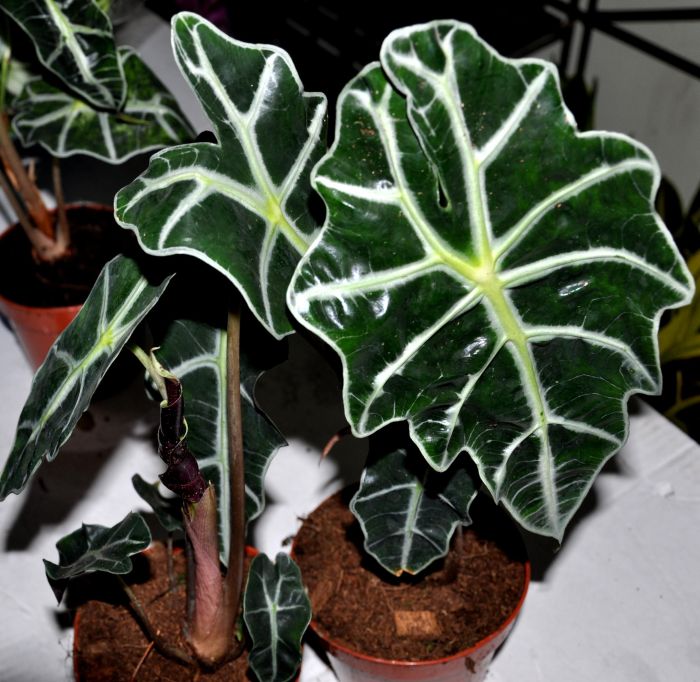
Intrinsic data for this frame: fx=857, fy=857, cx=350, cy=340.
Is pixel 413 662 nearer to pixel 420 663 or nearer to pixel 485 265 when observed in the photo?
pixel 420 663

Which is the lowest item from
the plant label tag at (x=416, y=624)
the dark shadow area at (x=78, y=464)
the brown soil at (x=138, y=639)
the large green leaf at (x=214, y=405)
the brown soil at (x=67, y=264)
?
the dark shadow area at (x=78, y=464)

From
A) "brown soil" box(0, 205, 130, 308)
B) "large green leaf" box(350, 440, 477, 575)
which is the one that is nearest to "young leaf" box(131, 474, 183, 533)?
"large green leaf" box(350, 440, 477, 575)

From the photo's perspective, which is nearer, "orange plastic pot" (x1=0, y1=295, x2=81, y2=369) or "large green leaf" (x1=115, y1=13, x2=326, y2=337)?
"large green leaf" (x1=115, y1=13, x2=326, y2=337)

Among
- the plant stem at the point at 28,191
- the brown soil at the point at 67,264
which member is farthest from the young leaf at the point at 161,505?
the plant stem at the point at 28,191

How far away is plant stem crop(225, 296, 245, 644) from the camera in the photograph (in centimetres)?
87

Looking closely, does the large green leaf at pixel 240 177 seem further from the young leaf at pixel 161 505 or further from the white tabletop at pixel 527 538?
the white tabletop at pixel 527 538

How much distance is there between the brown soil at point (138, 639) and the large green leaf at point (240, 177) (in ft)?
1.75

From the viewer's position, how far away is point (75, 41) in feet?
4.16

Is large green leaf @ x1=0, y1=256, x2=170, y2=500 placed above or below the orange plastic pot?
above

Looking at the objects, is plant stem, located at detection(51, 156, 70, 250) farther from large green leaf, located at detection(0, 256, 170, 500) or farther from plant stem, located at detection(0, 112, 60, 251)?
large green leaf, located at detection(0, 256, 170, 500)

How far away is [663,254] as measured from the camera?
0.74 meters

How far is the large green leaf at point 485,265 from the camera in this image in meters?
0.71

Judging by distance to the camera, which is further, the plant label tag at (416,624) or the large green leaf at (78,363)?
the plant label tag at (416,624)

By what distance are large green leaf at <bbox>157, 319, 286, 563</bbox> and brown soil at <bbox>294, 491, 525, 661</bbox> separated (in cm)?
17
